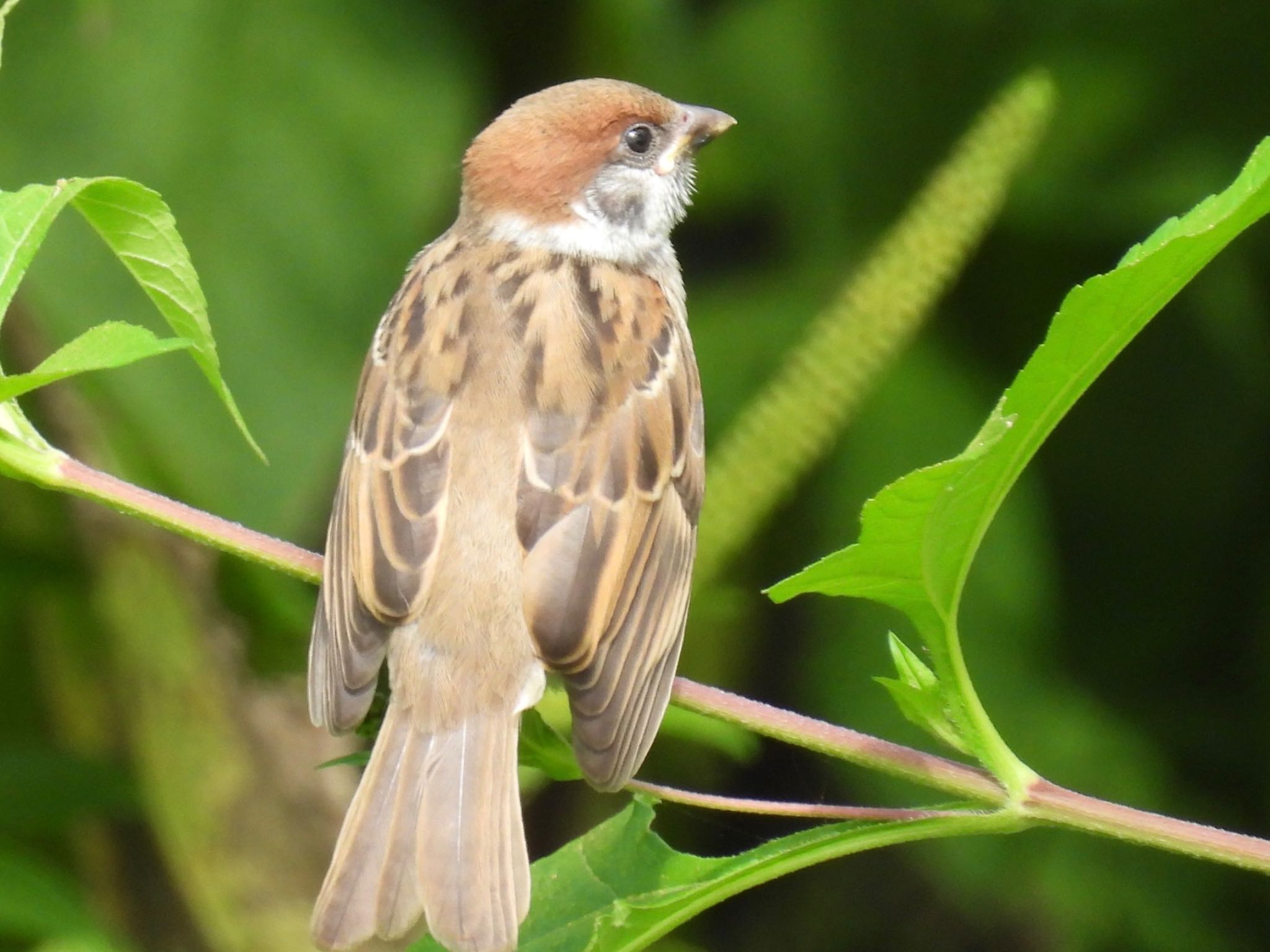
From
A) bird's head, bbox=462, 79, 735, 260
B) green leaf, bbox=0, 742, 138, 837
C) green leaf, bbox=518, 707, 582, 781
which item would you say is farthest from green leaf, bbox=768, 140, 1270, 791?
green leaf, bbox=0, 742, 138, 837

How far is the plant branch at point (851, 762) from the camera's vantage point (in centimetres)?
157

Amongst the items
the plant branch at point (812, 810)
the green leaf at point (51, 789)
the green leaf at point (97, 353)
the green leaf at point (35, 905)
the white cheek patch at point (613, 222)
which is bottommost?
the green leaf at point (35, 905)

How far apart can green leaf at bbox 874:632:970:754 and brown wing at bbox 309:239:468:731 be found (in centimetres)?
87

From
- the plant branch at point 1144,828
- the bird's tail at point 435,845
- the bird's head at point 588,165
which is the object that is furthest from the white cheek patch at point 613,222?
the plant branch at point 1144,828

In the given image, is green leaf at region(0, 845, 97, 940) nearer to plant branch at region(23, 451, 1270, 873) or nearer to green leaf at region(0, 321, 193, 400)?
plant branch at region(23, 451, 1270, 873)

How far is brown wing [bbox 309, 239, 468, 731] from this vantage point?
2.47 meters

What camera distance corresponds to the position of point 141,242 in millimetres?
1916

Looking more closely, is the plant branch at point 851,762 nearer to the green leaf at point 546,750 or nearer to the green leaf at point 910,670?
the green leaf at point 910,670

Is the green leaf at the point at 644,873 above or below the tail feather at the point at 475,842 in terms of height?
above

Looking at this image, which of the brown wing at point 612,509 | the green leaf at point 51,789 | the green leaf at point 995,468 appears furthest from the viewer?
the green leaf at point 51,789

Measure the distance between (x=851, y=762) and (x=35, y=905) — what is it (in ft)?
6.09

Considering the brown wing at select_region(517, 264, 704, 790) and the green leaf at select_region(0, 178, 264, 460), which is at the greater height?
the green leaf at select_region(0, 178, 264, 460)

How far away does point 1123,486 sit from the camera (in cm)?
404

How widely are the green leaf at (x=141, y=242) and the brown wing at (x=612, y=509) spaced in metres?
0.64
